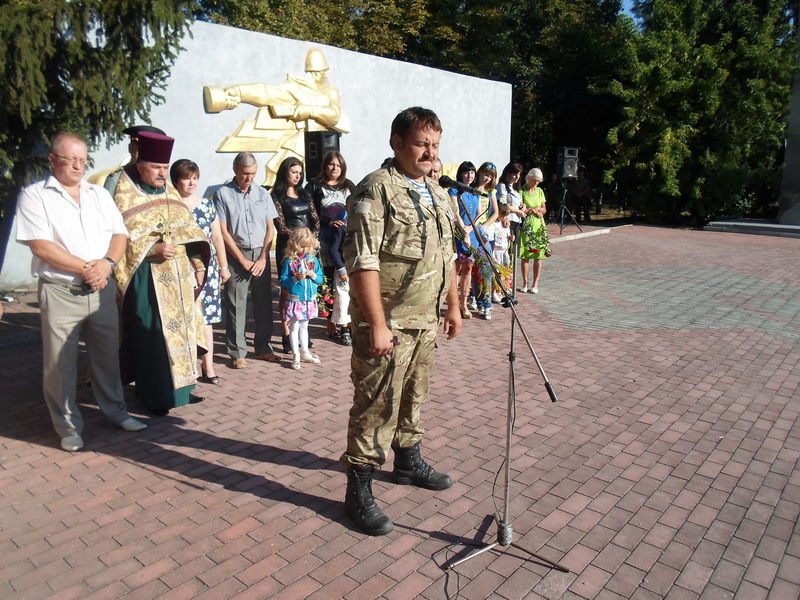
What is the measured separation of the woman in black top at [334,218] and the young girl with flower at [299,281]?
0.43m

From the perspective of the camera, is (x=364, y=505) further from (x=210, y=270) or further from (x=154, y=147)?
(x=210, y=270)

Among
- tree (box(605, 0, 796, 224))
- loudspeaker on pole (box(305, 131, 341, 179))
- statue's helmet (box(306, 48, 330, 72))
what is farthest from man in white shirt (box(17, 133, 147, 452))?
tree (box(605, 0, 796, 224))

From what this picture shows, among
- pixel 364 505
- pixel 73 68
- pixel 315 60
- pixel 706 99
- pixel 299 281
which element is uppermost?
pixel 706 99

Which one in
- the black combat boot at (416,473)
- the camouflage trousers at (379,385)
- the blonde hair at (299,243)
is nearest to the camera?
the camouflage trousers at (379,385)

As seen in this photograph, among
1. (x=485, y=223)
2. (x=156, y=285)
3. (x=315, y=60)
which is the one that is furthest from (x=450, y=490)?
(x=315, y=60)

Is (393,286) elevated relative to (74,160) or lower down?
lower down

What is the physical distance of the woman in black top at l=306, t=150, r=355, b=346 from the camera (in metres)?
6.66

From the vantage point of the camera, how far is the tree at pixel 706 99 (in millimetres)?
20000

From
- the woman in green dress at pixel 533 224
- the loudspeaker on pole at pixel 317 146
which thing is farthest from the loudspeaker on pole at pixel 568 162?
the loudspeaker on pole at pixel 317 146

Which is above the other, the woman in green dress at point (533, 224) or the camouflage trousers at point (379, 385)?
the woman in green dress at point (533, 224)

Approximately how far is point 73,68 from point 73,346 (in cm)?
307

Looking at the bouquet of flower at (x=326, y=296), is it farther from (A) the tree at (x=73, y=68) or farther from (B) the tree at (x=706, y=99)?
(B) the tree at (x=706, y=99)

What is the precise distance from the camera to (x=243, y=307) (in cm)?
623

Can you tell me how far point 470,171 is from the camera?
8008 mm
